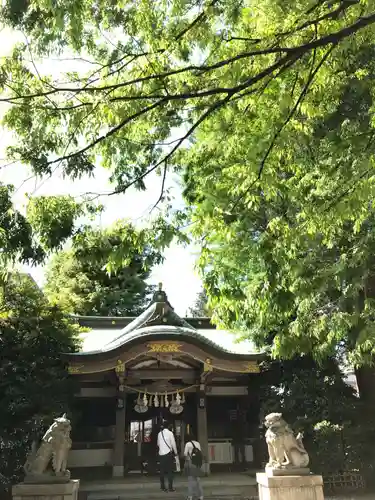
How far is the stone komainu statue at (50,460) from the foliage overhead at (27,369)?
2371mm

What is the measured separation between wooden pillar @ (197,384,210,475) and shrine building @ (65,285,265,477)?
0.02 meters

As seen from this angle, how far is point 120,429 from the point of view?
11.1 meters

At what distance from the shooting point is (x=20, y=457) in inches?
341

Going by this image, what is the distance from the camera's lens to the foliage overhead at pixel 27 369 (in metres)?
8.73

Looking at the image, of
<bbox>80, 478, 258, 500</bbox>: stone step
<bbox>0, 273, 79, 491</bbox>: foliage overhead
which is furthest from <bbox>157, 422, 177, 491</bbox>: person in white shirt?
<bbox>0, 273, 79, 491</bbox>: foliage overhead

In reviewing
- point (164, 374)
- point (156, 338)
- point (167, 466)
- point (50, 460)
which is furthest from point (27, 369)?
point (164, 374)

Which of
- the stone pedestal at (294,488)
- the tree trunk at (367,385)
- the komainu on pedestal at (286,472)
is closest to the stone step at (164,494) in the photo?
the komainu on pedestal at (286,472)

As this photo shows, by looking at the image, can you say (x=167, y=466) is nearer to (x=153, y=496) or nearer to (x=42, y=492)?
(x=153, y=496)

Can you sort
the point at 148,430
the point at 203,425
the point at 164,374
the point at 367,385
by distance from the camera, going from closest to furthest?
the point at 367,385, the point at 203,425, the point at 164,374, the point at 148,430

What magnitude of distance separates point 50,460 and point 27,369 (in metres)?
3.36

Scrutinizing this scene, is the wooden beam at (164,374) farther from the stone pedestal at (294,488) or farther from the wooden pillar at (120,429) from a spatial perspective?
the stone pedestal at (294,488)

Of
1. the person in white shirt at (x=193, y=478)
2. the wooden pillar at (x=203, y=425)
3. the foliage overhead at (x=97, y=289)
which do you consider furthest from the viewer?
the foliage overhead at (x=97, y=289)

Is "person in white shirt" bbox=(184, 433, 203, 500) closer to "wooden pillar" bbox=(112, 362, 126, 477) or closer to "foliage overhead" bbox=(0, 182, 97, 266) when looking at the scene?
"wooden pillar" bbox=(112, 362, 126, 477)

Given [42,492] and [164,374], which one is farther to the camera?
[164,374]
